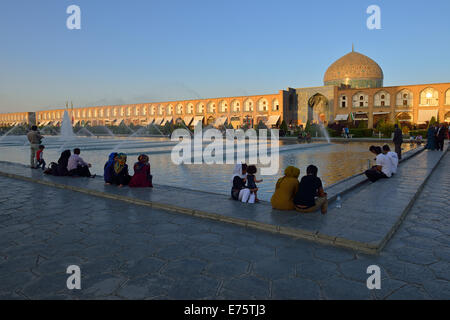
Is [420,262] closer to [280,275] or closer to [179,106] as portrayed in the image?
[280,275]

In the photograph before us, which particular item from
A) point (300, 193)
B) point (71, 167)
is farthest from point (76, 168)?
point (300, 193)

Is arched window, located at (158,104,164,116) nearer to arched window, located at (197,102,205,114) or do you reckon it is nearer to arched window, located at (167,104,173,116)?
arched window, located at (167,104,173,116)

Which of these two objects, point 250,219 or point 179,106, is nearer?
point 250,219

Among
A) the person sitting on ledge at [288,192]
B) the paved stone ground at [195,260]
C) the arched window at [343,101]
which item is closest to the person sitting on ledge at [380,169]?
the paved stone ground at [195,260]

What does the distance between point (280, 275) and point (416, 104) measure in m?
43.1

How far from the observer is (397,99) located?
40062mm

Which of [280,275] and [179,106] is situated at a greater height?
[179,106]

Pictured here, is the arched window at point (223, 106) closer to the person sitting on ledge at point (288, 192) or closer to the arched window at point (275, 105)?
the arched window at point (275, 105)

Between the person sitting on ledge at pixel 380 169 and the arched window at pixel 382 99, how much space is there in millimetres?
38036

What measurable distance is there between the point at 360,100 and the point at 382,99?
8.65ft

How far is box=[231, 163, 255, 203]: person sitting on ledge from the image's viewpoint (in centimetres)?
497

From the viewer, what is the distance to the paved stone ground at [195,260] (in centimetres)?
249
